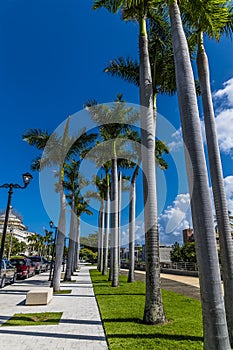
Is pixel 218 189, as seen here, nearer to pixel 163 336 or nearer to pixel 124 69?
pixel 163 336

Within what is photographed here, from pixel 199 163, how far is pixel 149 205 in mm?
3588

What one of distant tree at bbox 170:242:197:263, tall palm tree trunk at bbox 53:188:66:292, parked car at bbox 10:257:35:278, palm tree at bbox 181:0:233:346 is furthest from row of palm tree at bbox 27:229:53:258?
palm tree at bbox 181:0:233:346

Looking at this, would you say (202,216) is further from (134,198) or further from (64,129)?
(134,198)

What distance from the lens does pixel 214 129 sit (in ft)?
20.9

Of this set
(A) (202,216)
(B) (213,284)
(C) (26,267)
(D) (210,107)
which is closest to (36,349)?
(B) (213,284)

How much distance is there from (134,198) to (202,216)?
17090mm

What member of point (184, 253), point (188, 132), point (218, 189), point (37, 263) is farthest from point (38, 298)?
point (184, 253)

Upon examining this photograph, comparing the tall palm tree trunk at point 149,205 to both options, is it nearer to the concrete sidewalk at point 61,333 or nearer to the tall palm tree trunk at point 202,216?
the concrete sidewalk at point 61,333

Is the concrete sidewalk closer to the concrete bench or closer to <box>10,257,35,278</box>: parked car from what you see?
the concrete bench

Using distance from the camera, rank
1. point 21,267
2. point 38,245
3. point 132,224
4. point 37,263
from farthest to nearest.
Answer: point 38,245, point 37,263, point 21,267, point 132,224

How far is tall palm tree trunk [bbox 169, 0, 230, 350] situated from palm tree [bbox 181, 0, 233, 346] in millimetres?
1378

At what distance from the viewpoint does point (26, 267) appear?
24.4 metres

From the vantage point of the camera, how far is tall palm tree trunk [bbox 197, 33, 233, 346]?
5285mm

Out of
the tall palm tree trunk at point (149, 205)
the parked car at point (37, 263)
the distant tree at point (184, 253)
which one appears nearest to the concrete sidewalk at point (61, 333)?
the tall palm tree trunk at point (149, 205)
